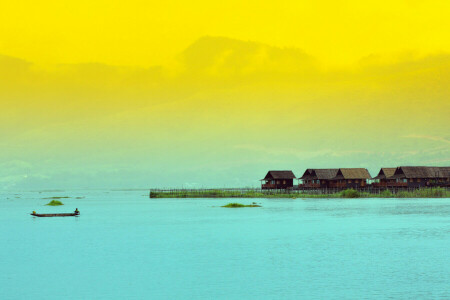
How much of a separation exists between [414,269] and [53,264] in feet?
70.9

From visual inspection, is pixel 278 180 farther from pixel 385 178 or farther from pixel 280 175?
pixel 385 178

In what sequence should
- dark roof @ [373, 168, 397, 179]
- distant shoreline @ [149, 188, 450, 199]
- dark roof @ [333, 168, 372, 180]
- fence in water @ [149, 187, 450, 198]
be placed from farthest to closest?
dark roof @ [373, 168, 397, 179]
dark roof @ [333, 168, 372, 180]
fence in water @ [149, 187, 450, 198]
distant shoreline @ [149, 188, 450, 199]

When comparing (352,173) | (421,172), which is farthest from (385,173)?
(421,172)

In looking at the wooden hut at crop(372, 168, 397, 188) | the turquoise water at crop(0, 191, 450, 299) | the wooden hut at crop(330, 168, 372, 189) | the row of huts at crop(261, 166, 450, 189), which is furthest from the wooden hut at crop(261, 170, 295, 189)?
the turquoise water at crop(0, 191, 450, 299)

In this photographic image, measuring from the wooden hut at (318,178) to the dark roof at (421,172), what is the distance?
13720 mm

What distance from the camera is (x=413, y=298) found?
23984mm

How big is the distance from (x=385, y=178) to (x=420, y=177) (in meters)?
7.82

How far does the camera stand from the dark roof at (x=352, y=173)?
122 meters

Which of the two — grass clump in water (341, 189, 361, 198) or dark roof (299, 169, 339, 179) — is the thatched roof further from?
grass clump in water (341, 189, 361, 198)

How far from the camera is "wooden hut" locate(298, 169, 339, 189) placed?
123 metres

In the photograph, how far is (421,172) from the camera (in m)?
118

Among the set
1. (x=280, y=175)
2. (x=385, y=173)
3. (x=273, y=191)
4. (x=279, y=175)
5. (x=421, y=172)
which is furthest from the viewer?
(x=273, y=191)

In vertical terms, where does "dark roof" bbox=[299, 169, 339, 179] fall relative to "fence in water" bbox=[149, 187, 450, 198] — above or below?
above

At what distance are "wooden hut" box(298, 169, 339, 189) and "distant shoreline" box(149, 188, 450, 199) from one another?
1.85 meters
